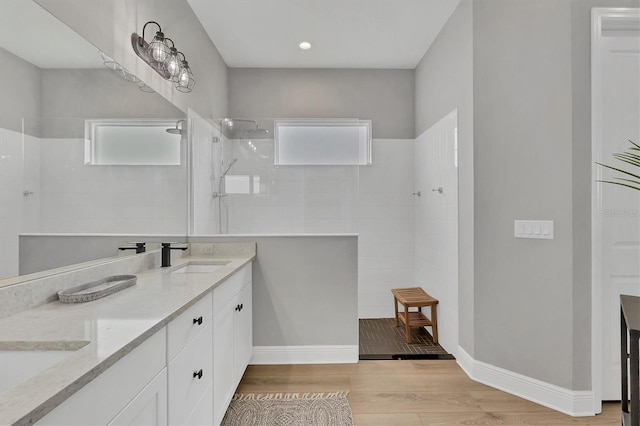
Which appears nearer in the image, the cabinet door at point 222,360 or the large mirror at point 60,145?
the large mirror at point 60,145

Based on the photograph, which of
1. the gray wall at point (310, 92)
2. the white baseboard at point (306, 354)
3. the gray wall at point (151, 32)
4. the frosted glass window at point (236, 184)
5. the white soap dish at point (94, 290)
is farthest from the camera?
the gray wall at point (310, 92)

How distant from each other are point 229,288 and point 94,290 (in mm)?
708

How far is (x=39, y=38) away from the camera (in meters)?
1.31

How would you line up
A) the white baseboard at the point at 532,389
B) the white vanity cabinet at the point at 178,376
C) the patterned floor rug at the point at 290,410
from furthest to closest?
the white baseboard at the point at 532,389 → the patterned floor rug at the point at 290,410 → the white vanity cabinet at the point at 178,376

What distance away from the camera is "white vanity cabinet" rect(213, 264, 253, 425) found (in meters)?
1.75

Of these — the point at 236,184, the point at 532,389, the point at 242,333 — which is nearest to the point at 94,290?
the point at 242,333

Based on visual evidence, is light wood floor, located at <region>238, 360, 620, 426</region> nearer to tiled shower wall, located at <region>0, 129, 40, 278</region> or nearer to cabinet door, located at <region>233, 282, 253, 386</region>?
cabinet door, located at <region>233, 282, 253, 386</region>

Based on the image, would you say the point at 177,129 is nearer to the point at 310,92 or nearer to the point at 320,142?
the point at 320,142

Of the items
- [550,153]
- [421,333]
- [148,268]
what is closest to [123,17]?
[148,268]

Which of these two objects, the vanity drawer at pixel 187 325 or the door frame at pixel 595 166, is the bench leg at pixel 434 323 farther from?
the vanity drawer at pixel 187 325

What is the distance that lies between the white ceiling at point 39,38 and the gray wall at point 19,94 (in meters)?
0.03

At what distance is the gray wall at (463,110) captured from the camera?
251 centimetres

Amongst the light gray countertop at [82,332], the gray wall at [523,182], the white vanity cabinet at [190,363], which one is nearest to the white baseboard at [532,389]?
the gray wall at [523,182]

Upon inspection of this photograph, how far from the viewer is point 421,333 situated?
11.3 ft
